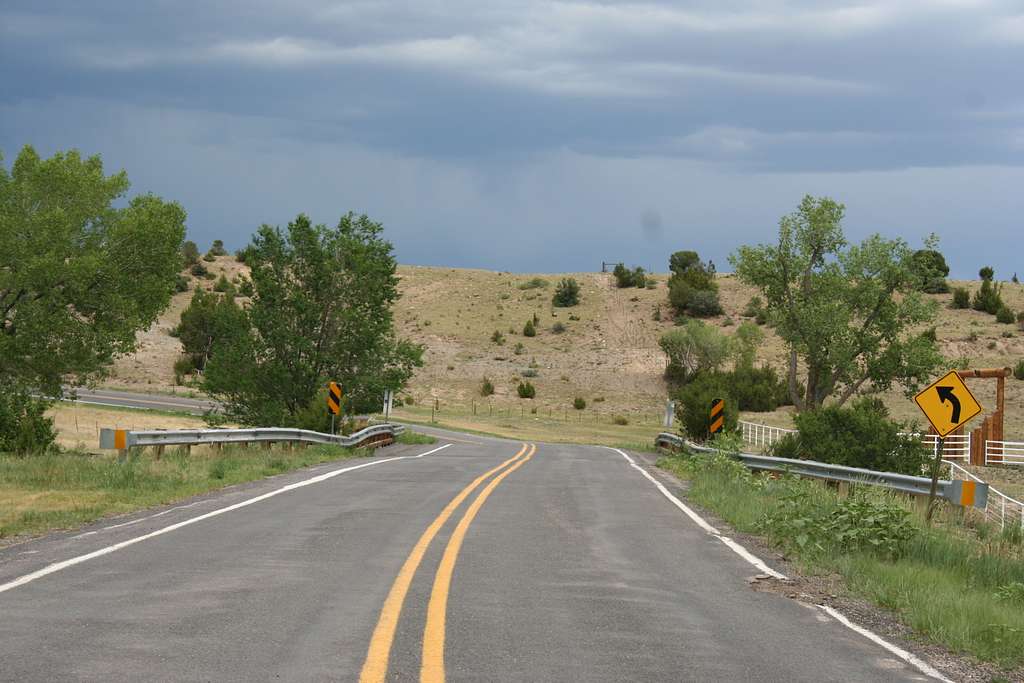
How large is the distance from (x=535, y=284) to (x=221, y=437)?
346ft

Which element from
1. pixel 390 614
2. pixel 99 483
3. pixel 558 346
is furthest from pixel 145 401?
pixel 390 614

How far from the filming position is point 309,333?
42.5 m

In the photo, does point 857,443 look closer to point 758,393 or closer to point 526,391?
point 758,393

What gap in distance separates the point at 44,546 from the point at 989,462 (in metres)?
40.1

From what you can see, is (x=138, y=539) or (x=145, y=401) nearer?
(x=138, y=539)

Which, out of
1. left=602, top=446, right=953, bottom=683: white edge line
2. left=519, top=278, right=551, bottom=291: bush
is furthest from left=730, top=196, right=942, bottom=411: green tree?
left=519, top=278, right=551, bottom=291: bush

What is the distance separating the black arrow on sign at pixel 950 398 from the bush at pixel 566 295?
10263cm

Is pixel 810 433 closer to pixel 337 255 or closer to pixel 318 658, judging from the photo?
pixel 337 255

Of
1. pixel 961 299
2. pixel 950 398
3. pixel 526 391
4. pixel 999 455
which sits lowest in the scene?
pixel 999 455

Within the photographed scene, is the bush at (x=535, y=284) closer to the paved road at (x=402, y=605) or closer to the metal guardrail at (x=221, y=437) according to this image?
the metal guardrail at (x=221, y=437)

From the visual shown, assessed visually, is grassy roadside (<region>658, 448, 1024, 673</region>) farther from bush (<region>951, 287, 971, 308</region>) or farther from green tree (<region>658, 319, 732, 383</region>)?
bush (<region>951, 287, 971, 308</region>)

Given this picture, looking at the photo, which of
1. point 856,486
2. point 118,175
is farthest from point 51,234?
point 856,486

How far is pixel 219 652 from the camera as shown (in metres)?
6.92

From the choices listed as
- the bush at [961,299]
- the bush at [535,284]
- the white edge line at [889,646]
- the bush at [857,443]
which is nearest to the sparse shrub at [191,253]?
the bush at [535,284]
